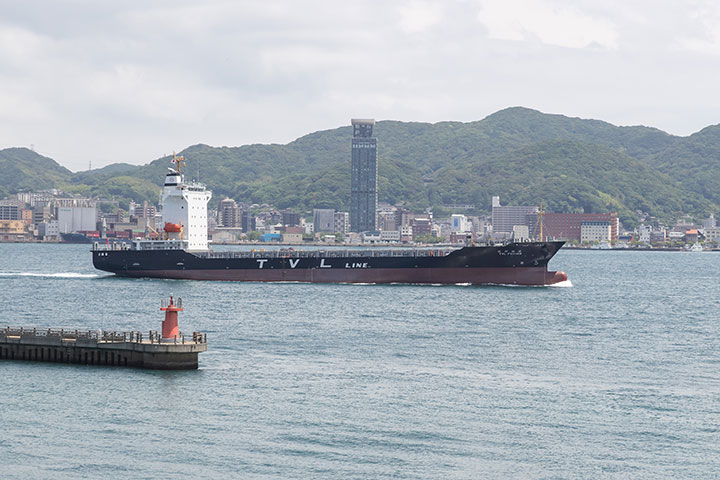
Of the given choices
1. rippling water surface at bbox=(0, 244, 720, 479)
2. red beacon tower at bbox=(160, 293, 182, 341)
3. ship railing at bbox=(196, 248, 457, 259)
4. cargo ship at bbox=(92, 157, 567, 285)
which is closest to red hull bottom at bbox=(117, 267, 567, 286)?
cargo ship at bbox=(92, 157, 567, 285)

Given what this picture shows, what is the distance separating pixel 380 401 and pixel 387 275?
166ft

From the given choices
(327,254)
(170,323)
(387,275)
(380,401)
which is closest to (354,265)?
(387,275)

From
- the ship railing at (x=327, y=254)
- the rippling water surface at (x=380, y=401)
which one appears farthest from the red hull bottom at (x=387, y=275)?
the rippling water surface at (x=380, y=401)

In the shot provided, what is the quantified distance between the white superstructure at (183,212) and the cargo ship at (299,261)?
99mm

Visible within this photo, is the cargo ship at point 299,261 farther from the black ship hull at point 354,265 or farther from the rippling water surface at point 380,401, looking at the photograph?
the rippling water surface at point 380,401

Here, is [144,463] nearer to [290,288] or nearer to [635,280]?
[290,288]

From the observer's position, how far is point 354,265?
87688 mm

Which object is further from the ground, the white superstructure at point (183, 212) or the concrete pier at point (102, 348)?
the white superstructure at point (183, 212)

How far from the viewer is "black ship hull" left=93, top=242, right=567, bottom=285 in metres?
84.4

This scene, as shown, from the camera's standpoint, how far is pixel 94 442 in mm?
30547

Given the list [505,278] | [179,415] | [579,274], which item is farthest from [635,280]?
[179,415]

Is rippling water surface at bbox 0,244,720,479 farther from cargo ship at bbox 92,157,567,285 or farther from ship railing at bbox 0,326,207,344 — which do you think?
cargo ship at bbox 92,157,567,285

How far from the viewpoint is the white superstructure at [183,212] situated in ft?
312

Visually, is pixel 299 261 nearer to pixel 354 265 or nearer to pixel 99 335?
pixel 354 265
